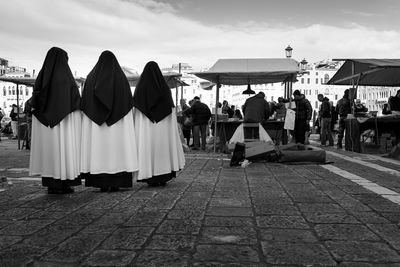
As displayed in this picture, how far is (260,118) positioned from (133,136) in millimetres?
6579

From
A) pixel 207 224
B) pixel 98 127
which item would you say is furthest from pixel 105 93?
pixel 207 224

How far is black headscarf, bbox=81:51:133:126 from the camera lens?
20.0 ft

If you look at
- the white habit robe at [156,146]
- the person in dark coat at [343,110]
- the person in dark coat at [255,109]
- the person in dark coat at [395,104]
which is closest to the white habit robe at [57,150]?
the white habit robe at [156,146]

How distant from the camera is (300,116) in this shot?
15.4 metres

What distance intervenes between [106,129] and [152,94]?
891 mm

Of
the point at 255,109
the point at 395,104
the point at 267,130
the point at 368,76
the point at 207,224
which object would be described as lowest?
the point at 207,224

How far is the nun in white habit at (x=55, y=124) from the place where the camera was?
5.98m

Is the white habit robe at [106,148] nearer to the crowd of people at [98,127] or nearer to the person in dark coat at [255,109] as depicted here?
the crowd of people at [98,127]

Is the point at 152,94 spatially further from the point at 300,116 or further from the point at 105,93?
the point at 300,116

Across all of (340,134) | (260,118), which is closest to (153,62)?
(260,118)

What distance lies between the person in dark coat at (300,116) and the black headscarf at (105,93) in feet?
33.2

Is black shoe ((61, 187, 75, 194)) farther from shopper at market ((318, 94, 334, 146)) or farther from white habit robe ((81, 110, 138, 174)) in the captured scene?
shopper at market ((318, 94, 334, 146))

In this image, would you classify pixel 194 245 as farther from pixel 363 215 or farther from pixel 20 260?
pixel 363 215

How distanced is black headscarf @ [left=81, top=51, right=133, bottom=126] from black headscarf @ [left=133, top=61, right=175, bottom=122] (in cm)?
37
